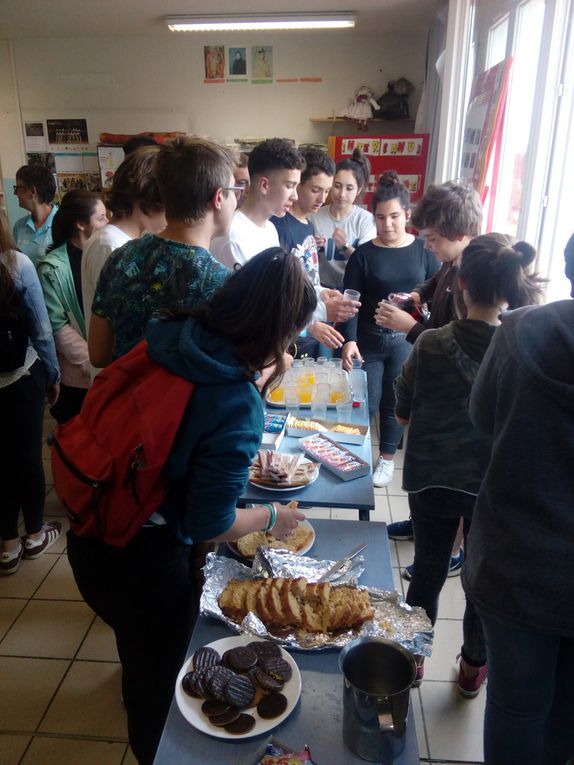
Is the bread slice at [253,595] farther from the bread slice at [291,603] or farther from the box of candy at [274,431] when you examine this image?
the box of candy at [274,431]

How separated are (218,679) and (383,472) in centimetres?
237

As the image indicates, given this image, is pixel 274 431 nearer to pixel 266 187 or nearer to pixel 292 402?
pixel 292 402

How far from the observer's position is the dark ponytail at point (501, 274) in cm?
150

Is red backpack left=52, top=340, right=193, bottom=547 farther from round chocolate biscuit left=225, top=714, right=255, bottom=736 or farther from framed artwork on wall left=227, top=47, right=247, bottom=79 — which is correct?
framed artwork on wall left=227, top=47, right=247, bottom=79

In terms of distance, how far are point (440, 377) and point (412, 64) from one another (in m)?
5.68

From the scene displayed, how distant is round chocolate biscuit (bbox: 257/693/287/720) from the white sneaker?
227 cm

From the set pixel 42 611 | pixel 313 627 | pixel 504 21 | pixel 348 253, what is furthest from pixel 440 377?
pixel 504 21

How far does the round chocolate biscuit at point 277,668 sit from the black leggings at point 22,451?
172 centimetres

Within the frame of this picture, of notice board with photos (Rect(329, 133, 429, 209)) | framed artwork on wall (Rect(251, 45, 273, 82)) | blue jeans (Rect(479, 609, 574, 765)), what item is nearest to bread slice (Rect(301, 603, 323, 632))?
blue jeans (Rect(479, 609, 574, 765))

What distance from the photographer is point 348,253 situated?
147 inches

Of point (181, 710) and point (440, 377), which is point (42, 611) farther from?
point (440, 377)

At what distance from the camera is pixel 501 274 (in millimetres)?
1521

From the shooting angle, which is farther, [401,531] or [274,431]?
[401,531]

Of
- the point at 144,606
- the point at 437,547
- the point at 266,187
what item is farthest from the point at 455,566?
the point at 266,187
